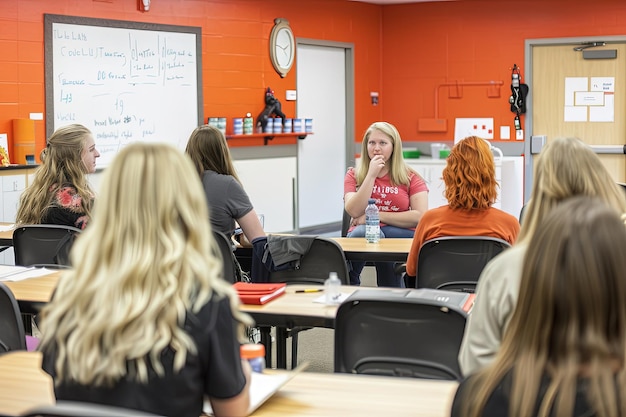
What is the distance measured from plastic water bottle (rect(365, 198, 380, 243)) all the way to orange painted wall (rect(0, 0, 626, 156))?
11.2 ft

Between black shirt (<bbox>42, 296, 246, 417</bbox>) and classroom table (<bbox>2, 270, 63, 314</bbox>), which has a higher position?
black shirt (<bbox>42, 296, 246, 417</bbox>)

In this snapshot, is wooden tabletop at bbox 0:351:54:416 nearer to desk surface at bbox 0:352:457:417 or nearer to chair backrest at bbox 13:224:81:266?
desk surface at bbox 0:352:457:417

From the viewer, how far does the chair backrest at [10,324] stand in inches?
117

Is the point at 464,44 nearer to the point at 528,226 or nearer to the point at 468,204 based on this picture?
the point at 468,204

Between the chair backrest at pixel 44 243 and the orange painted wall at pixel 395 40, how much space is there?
348 centimetres

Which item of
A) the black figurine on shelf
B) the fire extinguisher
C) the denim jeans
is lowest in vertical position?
the denim jeans

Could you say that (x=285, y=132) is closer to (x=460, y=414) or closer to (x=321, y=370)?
(x=321, y=370)

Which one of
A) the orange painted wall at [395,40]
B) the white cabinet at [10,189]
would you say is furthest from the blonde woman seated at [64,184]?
the orange painted wall at [395,40]

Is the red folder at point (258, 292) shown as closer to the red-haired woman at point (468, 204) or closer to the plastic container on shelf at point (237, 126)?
the red-haired woman at point (468, 204)

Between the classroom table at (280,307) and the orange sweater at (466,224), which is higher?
the orange sweater at (466,224)

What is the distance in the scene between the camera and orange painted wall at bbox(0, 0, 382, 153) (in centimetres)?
703

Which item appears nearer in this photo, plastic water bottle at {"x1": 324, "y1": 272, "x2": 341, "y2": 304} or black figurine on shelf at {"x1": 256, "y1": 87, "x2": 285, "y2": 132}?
plastic water bottle at {"x1": 324, "y1": 272, "x2": 341, "y2": 304}

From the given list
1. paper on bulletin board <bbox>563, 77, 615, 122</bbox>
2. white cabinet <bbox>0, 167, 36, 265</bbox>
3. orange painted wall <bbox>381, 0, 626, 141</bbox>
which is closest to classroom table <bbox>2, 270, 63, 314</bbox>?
white cabinet <bbox>0, 167, 36, 265</bbox>

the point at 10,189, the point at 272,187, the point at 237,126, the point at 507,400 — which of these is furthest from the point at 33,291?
the point at 272,187
